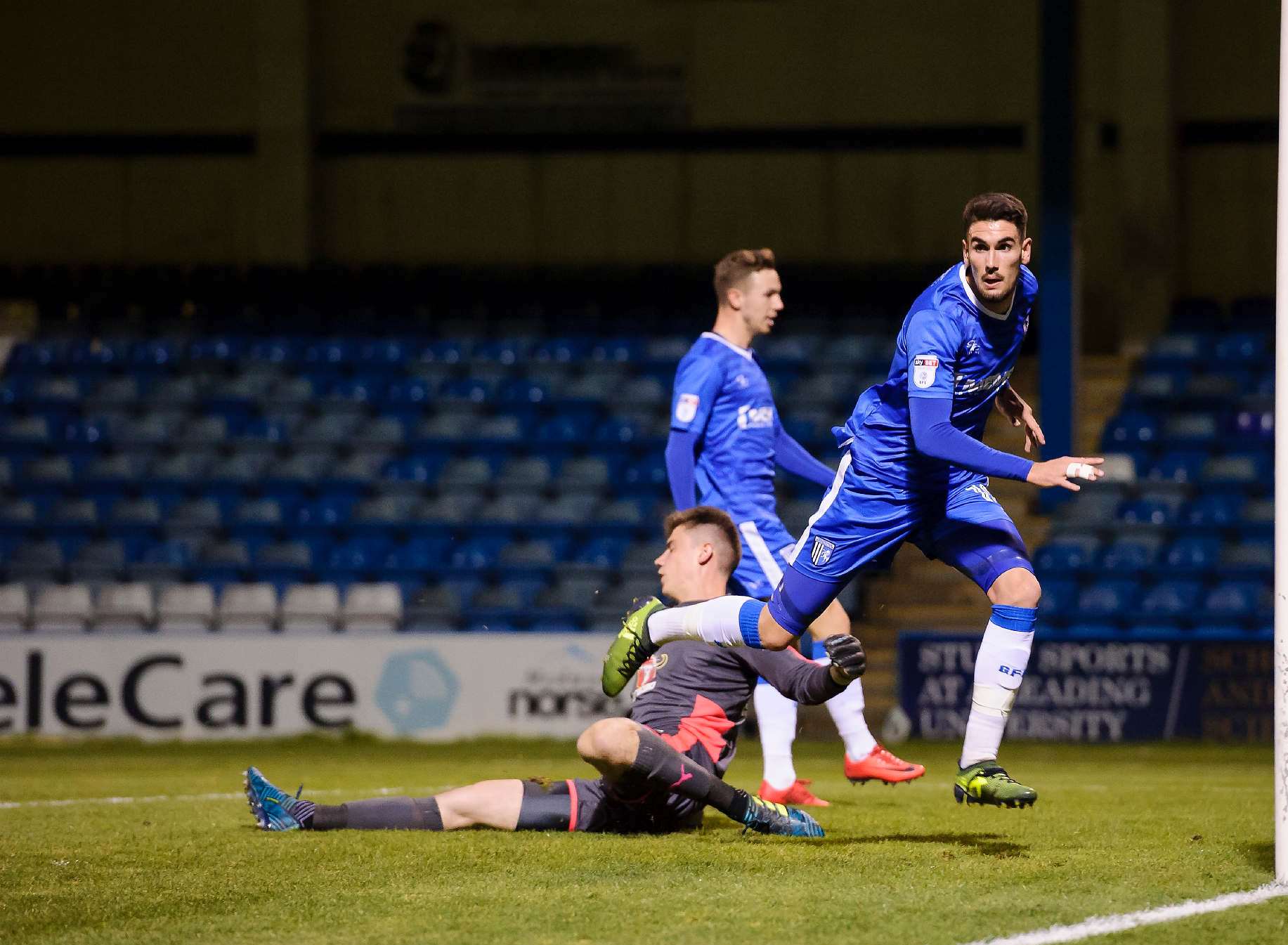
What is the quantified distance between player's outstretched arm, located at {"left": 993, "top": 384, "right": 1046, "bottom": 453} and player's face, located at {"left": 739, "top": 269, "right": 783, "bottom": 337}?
157 cm

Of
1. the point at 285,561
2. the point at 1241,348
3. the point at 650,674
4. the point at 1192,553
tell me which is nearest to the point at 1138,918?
the point at 650,674

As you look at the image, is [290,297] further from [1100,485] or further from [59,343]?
[1100,485]

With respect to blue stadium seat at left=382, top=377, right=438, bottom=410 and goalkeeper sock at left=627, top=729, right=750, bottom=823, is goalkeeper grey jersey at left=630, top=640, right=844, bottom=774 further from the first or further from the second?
blue stadium seat at left=382, top=377, right=438, bottom=410

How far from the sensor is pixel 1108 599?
42.0ft

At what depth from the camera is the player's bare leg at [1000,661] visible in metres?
5.43

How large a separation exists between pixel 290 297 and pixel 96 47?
407cm

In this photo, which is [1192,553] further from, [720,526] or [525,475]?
[720,526]

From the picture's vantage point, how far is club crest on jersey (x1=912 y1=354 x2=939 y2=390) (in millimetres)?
5344

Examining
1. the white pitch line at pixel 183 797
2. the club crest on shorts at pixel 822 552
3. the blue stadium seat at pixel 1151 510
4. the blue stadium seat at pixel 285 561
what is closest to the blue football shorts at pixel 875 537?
the club crest on shorts at pixel 822 552

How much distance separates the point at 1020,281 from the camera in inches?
217

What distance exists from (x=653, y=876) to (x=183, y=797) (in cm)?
353

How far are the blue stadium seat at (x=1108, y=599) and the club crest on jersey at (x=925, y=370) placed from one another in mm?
7896

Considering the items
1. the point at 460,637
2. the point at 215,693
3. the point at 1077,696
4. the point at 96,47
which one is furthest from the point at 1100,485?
the point at 96,47

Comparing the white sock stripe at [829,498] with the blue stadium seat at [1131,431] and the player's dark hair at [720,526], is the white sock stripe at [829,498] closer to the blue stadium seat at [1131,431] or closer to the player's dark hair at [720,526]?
the player's dark hair at [720,526]
